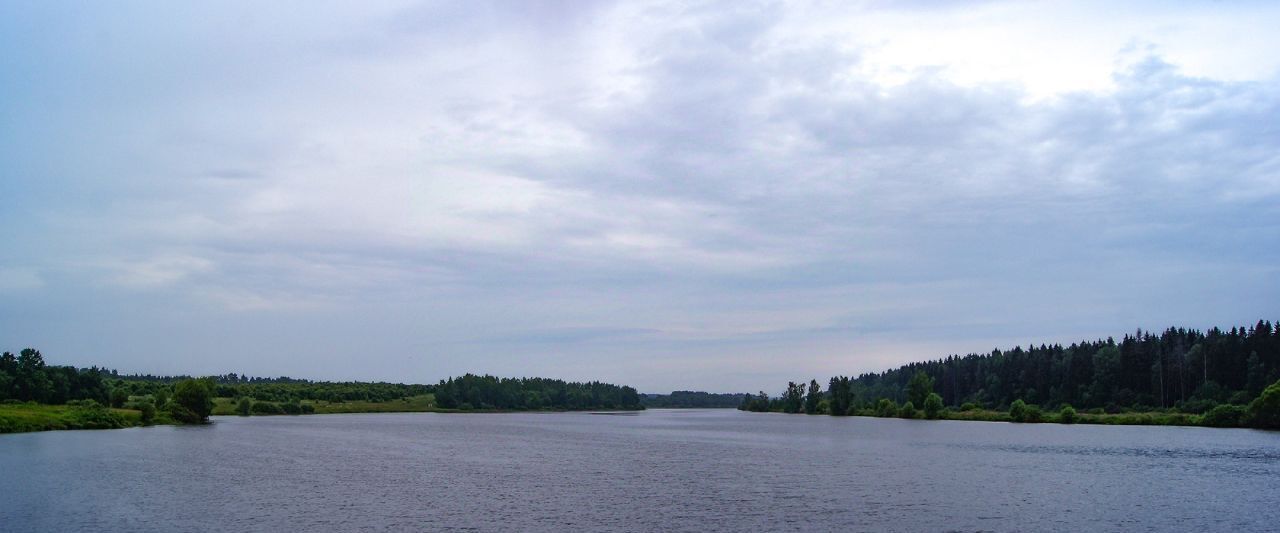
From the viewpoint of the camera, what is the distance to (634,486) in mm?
58094

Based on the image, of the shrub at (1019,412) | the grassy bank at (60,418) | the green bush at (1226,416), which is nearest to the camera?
the grassy bank at (60,418)

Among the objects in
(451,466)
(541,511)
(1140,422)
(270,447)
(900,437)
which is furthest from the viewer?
(1140,422)

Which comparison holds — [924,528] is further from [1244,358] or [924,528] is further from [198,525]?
[1244,358]

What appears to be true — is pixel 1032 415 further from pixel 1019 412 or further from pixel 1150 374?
pixel 1150 374

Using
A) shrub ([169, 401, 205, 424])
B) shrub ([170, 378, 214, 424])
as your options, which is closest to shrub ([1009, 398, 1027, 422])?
shrub ([170, 378, 214, 424])

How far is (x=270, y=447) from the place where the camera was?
306 ft

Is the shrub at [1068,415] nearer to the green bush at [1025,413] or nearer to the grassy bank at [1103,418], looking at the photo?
the grassy bank at [1103,418]

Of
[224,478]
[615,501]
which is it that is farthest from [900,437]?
[224,478]

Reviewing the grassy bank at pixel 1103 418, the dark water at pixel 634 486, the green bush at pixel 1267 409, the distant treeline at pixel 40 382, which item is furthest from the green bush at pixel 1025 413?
the distant treeline at pixel 40 382

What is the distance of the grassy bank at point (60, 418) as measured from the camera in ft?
352

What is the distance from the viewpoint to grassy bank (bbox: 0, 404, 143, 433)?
10738 cm

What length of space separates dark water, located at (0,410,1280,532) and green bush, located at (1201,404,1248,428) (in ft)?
91.9

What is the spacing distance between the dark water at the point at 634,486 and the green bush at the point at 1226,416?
91.9 feet

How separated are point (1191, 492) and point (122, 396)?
160360mm
